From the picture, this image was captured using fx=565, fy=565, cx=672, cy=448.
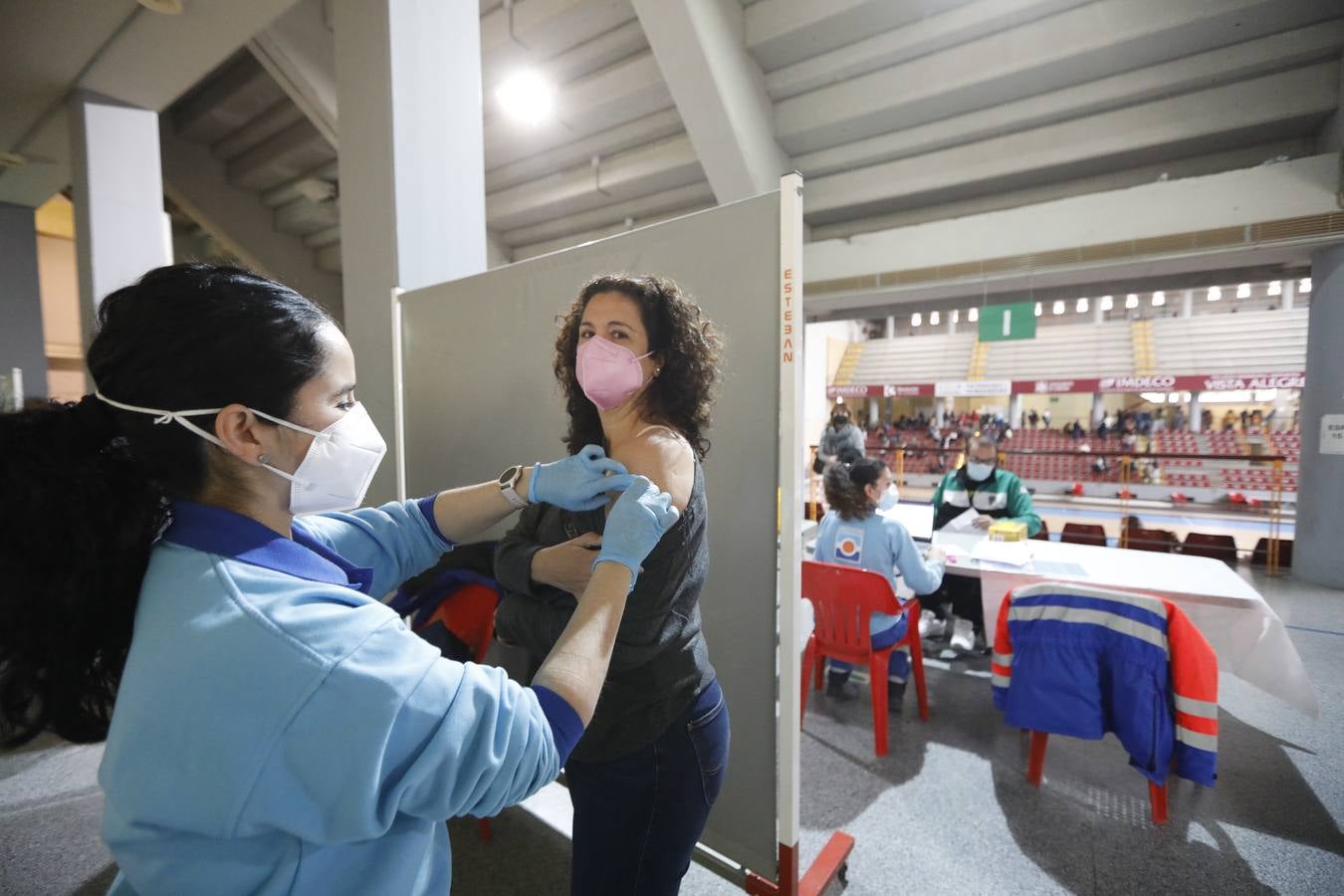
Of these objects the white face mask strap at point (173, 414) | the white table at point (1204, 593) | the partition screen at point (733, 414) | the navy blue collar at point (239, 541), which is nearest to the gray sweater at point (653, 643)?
the partition screen at point (733, 414)

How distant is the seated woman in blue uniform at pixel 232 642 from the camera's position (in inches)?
22.7

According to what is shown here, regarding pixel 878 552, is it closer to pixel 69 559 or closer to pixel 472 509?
pixel 472 509

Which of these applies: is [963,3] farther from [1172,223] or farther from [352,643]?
[352,643]

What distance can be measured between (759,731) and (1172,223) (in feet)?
17.3

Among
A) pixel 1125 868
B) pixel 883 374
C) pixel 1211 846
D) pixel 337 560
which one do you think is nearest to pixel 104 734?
pixel 337 560

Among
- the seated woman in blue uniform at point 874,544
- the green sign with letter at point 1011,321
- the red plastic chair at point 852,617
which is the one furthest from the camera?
the green sign with letter at point 1011,321

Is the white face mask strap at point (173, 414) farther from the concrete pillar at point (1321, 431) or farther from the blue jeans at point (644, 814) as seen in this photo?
the concrete pillar at point (1321, 431)

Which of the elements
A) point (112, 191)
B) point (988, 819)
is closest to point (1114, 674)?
point (988, 819)

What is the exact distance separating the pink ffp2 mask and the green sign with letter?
446cm

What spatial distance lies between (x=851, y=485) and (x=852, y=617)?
0.64 meters

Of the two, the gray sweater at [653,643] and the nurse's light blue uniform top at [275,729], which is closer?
the nurse's light blue uniform top at [275,729]

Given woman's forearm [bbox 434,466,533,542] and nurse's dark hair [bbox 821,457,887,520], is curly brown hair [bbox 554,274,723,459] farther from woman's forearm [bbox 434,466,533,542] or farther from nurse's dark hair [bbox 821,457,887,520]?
nurse's dark hair [bbox 821,457,887,520]

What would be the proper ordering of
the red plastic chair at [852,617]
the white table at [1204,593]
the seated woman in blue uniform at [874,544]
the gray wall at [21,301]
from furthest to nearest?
the gray wall at [21,301], the seated woman in blue uniform at [874,544], the red plastic chair at [852,617], the white table at [1204,593]

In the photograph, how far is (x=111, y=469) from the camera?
69cm
